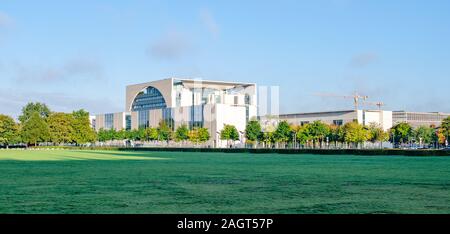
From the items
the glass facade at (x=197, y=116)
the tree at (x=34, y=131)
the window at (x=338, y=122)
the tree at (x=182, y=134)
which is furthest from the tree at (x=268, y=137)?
the tree at (x=34, y=131)

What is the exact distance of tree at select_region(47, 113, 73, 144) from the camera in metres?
113

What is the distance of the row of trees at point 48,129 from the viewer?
347 ft

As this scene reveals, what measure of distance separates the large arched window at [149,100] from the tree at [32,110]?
2355cm

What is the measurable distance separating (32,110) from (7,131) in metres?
33.4

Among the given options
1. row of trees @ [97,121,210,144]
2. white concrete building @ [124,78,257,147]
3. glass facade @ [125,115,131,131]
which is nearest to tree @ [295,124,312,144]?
white concrete building @ [124,78,257,147]

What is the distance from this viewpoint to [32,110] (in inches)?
5556

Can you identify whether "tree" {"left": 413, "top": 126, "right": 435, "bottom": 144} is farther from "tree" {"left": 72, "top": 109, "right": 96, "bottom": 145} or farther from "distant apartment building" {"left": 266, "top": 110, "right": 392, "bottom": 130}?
"tree" {"left": 72, "top": 109, "right": 96, "bottom": 145}

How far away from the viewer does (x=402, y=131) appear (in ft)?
321

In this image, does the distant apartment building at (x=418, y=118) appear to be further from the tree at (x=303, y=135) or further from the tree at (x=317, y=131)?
the tree at (x=303, y=135)

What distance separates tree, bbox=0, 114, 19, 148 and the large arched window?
127ft

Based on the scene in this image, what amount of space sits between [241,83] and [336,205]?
12518 cm

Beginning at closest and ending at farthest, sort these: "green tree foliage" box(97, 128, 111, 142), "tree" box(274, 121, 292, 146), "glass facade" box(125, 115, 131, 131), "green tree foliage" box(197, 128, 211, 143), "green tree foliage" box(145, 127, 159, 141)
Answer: "tree" box(274, 121, 292, 146)
"green tree foliage" box(197, 128, 211, 143)
"green tree foliage" box(145, 127, 159, 141)
"green tree foliage" box(97, 128, 111, 142)
"glass facade" box(125, 115, 131, 131)
